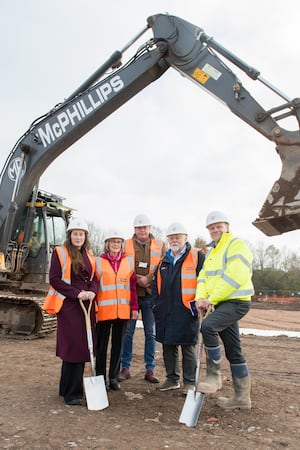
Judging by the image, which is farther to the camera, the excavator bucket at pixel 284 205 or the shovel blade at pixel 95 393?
the excavator bucket at pixel 284 205

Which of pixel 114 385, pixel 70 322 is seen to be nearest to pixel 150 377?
pixel 114 385

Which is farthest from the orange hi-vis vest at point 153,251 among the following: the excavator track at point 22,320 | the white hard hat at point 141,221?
the excavator track at point 22,320

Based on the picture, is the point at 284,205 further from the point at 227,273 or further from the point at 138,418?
the point at 138,418

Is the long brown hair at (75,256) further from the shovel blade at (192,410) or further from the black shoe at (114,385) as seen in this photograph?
the shovel blade at (192,410)

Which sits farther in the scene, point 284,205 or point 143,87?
point 143,87

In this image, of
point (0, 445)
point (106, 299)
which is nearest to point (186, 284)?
point (106, 299)

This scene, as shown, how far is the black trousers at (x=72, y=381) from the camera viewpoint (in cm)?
474

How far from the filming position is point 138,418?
4.36 m

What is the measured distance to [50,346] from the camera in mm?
8000

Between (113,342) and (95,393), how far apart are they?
2.56 feet

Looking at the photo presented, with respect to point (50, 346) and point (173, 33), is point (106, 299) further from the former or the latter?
point (173, 33)

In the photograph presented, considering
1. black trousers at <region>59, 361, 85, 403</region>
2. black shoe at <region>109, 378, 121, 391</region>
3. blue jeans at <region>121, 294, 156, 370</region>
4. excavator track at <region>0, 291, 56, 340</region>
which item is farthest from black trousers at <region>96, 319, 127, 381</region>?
excavator track at <region>0, 291, 56, 340</region>

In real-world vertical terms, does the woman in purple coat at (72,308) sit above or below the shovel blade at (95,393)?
above

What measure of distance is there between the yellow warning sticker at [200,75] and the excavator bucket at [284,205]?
201cm
